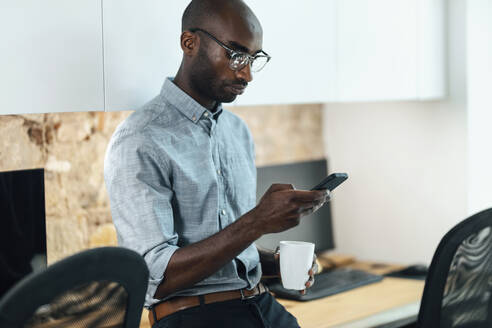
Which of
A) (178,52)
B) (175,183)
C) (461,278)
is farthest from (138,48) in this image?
(461,278)

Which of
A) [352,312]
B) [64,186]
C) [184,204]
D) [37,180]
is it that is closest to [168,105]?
[184,204]

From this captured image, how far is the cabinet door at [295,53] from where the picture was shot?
215cm

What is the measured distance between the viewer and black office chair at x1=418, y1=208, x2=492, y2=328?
5.49 feet

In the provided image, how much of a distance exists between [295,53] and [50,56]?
2.83 ft

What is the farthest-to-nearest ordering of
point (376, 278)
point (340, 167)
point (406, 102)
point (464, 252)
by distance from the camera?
1. point (340, 167)
2. point (406, 102)
3. point (376, 278)
4. point (464, 252)

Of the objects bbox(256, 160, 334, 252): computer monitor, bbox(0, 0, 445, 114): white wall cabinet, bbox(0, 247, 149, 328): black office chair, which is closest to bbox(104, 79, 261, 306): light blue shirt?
bbox(0, 0, 445, 114): white wall cabinet

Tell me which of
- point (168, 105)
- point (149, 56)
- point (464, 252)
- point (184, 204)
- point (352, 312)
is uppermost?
point (149, 56)

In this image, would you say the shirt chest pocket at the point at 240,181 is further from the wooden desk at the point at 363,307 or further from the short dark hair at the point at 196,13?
the wooden desk at the point at 363,307

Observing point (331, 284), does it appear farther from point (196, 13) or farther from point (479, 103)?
point (196, 13)

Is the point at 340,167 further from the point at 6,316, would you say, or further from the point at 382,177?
→ the point at 6,316

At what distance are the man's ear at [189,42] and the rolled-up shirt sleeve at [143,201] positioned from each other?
0.85 feet

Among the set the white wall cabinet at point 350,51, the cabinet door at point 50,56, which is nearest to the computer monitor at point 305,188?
the white wall cabinet at point 350,51

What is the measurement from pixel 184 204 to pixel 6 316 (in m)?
0.80

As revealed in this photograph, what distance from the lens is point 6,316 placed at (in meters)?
0.97
